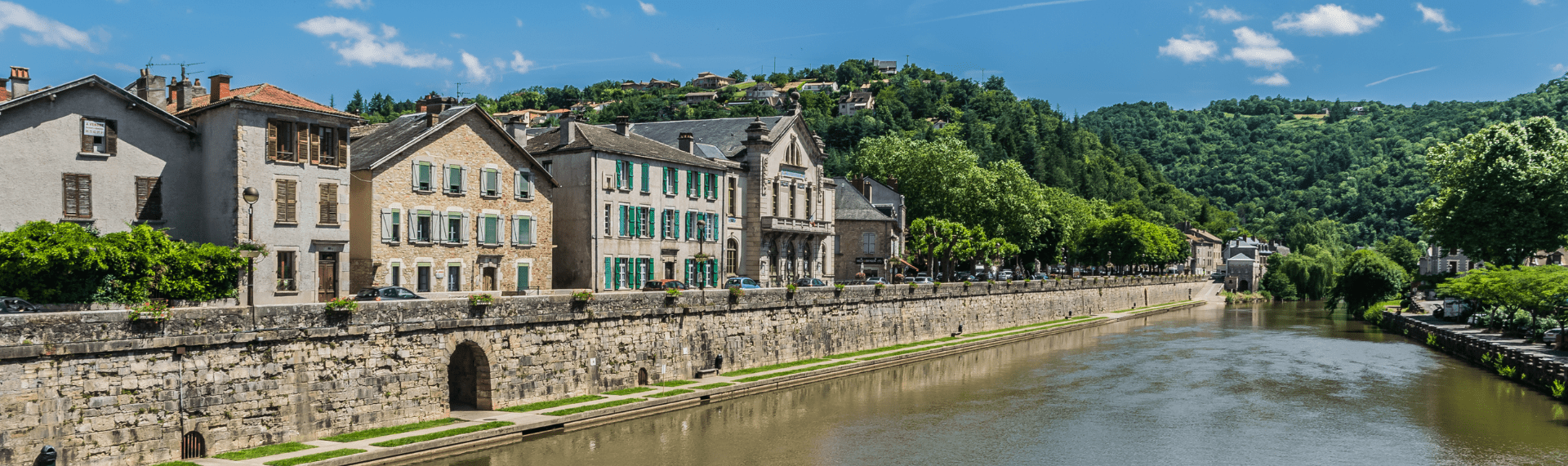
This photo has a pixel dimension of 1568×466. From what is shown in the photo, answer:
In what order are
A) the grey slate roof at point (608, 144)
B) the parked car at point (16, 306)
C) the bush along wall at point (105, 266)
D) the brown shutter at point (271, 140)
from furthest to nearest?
the grey slate roof at point (608, 144) → the brown shutter at point (271, 140) → the bush along wall at point (105, 266) → the parked car at point (16, 306)

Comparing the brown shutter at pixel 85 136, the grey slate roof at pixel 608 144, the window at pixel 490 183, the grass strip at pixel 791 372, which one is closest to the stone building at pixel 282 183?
the brown shutter at pixel 85 136

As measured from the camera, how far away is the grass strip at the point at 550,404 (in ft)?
105

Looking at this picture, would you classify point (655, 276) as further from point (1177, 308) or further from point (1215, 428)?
point (1177, 308)

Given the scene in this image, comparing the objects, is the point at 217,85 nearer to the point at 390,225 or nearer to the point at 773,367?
the point at 390,225

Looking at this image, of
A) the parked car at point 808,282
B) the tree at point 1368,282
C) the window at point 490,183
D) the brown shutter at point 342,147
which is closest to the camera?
the brown shutter at point 342,147

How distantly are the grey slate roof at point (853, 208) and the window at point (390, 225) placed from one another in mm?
43294

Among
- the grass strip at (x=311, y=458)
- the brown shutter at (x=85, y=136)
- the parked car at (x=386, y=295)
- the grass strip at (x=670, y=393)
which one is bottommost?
the grass strip at (x=670, y=393)

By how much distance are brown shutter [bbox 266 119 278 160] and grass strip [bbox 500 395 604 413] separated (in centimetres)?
1247

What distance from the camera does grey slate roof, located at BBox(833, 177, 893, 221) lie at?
8288cm

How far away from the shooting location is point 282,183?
1432 inches

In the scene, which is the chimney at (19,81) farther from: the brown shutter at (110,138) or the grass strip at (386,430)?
the grass strip at (386,430)

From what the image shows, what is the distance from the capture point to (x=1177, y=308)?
115 meters

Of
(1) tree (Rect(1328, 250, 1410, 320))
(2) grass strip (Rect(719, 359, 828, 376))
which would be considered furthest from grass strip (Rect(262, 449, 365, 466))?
(1) tree (Rect(1328, 250, 1410, 320))

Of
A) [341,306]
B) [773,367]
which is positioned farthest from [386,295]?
[773,367]
